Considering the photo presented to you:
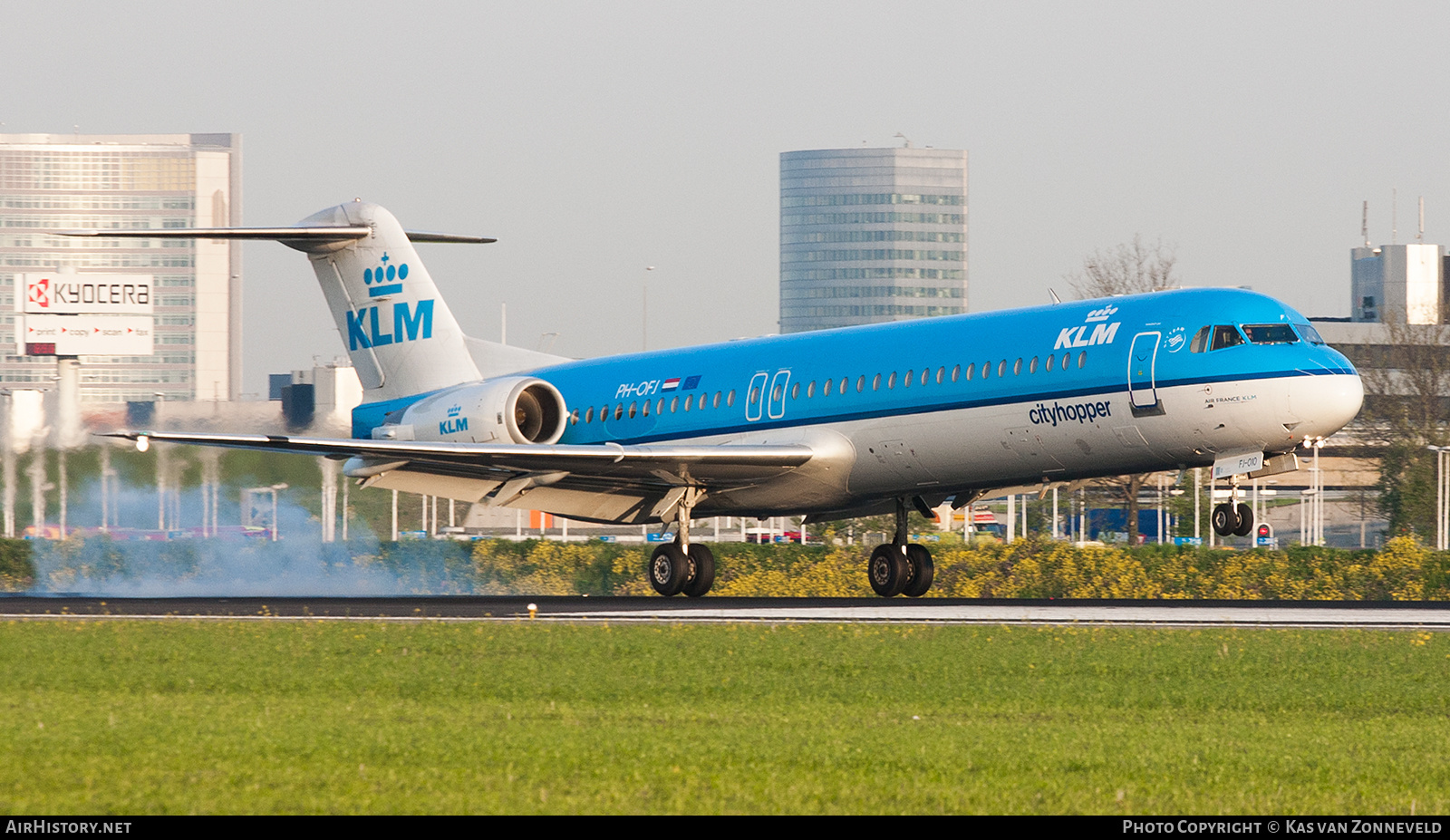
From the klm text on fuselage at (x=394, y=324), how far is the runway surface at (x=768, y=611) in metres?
6.83

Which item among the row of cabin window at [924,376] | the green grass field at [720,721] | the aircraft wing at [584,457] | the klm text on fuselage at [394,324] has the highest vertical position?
the klm text on fuselage at [394,324]

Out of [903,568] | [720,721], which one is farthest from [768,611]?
[720,721]

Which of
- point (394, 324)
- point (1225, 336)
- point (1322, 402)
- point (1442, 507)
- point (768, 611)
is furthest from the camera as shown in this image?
point (1442, 507)

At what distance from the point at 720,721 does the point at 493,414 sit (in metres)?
18.4

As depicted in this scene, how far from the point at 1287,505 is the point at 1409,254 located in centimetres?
3578

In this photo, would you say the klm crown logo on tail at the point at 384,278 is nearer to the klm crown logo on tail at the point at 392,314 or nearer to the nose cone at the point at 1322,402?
the klm crown logo on tail at the point at 392,314

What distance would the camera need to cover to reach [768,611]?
23.7 m

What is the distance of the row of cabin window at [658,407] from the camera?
93.6 feet

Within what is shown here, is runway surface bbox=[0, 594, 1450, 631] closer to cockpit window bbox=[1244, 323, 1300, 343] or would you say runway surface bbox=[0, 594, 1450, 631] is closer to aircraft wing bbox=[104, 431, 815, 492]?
aircraft wing bbox=[104, 431, 815, 492]

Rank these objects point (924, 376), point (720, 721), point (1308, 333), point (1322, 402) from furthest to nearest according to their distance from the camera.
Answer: point (924, 376), point (1308, 333), point (1322, 402), point (720, 721)

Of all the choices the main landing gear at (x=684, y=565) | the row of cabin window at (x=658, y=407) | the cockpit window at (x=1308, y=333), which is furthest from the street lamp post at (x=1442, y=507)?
the row of cabin window at (x=658, y=407)

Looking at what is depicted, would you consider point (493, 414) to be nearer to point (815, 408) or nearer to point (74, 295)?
point (815, 408)

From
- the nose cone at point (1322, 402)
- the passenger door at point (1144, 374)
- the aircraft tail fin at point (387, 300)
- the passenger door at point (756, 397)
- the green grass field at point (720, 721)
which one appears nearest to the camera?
the green grass field at point (720, 721)
